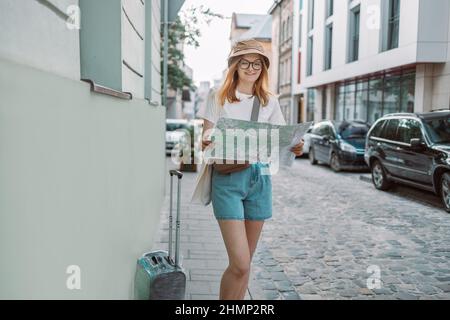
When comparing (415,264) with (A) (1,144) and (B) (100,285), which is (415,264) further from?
(A) (1,144)

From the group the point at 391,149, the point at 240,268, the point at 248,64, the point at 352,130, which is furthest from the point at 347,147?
the point at 240,268

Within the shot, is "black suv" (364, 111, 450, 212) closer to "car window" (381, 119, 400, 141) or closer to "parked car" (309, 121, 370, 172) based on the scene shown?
"car window" (381, 119, 400, 141)

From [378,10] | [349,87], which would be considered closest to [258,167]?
[378,10]

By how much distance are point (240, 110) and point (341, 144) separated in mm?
12481

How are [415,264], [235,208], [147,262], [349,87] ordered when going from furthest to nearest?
[349,87]
[415,264]
[147,262]
[235,208]

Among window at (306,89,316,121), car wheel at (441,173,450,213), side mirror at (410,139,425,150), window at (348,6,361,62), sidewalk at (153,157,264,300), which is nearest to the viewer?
sidewalk at (153,157,264,300)

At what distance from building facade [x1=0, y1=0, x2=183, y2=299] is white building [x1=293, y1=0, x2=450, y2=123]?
1421 cm

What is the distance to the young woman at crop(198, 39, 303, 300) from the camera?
3062 millimetres

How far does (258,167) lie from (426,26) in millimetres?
14562

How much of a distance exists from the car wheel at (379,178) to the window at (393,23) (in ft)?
26.0

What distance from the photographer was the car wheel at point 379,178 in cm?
1109

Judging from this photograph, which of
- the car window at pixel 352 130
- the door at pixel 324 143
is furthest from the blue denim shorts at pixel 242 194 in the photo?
the door at pixel 324 143

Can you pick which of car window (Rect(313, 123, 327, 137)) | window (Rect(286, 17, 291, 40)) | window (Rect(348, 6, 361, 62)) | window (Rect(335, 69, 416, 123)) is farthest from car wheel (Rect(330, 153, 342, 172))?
window (Rect(286, 17, 291, 40))

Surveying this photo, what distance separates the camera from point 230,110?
3197mm
